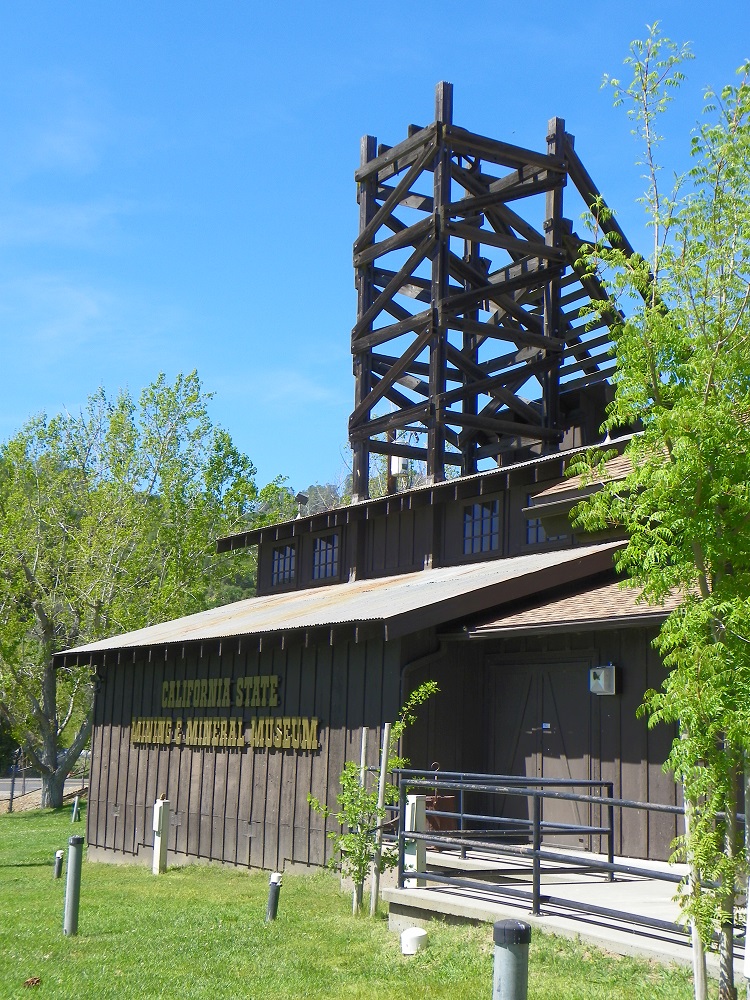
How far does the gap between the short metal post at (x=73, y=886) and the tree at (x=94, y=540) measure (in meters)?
22.6

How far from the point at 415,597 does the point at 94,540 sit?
21.6m

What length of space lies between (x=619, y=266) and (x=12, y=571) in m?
31.5

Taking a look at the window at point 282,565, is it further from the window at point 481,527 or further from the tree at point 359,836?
the tree at point 359,836

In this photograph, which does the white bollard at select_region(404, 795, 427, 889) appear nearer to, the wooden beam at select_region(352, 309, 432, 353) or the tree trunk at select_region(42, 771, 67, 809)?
the wooden beam at select_region(352, 309, 432, 353)

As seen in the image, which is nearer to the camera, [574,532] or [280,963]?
[280,963]

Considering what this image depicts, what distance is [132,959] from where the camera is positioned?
9914 millimetres

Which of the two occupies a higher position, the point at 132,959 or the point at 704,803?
the point at 704,803

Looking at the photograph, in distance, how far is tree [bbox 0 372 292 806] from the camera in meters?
35.2

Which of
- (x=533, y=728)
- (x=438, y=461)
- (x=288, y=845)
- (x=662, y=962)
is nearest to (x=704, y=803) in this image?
(x=662, y=962)

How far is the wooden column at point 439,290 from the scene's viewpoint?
2131 centimetres

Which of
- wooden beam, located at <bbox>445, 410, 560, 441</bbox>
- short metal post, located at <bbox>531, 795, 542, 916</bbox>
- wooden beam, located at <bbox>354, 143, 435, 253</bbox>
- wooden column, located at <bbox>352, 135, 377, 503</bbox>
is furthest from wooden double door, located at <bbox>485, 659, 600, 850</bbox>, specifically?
wooden beam, located at <bbox>354, 143, 435, 253</bbox>

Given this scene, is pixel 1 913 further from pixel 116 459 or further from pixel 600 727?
pixel 116 459

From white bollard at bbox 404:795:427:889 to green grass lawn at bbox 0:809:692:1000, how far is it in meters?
0.57

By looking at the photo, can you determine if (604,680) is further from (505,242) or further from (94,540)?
(94,540)
